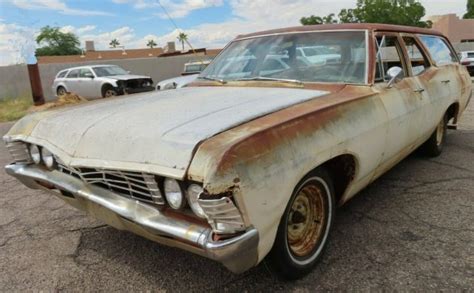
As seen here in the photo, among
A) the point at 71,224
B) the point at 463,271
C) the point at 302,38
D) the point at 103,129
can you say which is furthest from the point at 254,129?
the point at 71,224

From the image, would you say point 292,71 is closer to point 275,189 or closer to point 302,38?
point 302,38

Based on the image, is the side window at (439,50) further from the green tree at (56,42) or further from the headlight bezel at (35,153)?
the green tree at (56,42)

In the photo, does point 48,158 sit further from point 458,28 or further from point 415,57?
point 458,28

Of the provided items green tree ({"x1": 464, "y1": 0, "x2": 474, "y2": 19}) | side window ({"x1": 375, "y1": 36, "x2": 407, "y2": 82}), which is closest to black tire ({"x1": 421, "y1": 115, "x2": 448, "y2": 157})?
side window ({"x1": 375, "y1": 36, "x2": 407, "y2": 82})

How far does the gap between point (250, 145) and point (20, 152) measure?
6.52 feet

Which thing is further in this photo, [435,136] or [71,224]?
[435,136]

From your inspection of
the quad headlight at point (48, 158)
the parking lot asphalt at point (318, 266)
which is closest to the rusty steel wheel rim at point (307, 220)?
the parking lot asphalt at point (318, 266)

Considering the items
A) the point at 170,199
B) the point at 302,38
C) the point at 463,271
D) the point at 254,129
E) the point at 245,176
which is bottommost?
the point at 463,271

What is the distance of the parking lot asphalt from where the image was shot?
2.72 metres

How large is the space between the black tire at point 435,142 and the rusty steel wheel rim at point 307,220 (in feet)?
9.31

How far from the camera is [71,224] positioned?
3.80 meters

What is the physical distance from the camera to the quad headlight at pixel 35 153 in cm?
311

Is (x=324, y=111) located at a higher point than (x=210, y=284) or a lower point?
higher

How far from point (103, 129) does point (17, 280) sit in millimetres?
1211
